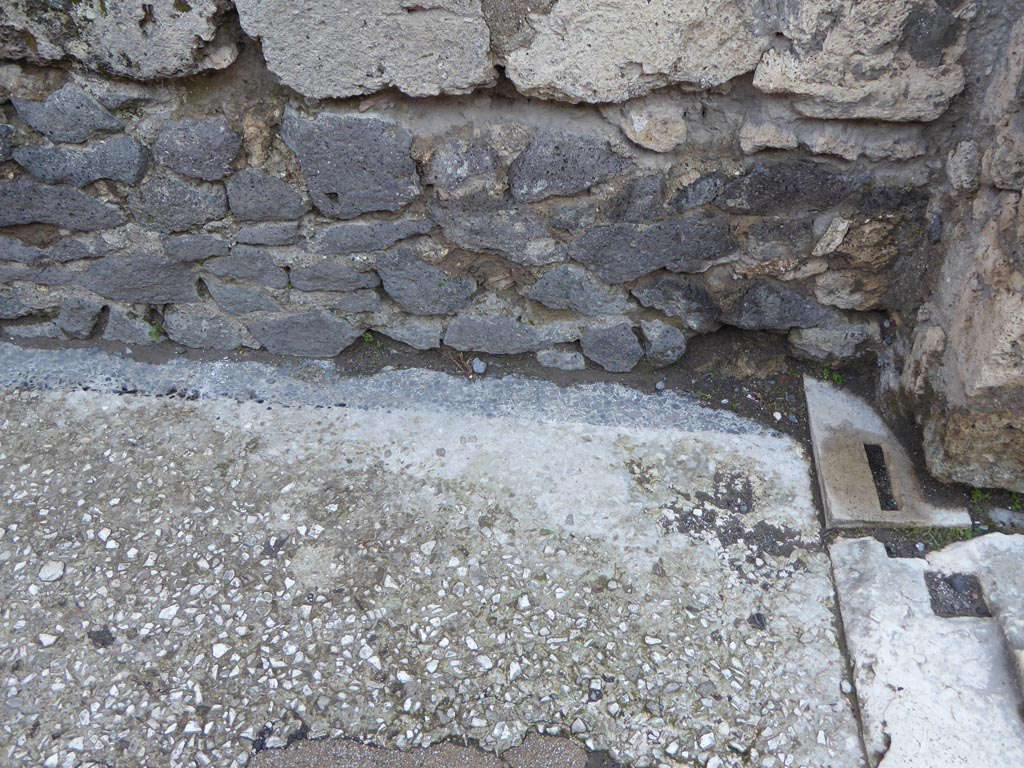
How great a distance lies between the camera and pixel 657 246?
2.36 meters

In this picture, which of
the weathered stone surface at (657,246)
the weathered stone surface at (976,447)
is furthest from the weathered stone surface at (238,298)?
the weathered stone surface at (976,447)

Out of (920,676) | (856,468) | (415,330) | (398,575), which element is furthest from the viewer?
(415,330)

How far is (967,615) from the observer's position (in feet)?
6.38

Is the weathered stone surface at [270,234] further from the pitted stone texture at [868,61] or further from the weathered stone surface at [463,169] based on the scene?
the pitted stone texture at [868,61]

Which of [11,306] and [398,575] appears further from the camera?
[11,306]

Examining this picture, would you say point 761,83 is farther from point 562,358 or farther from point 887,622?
point 887,622

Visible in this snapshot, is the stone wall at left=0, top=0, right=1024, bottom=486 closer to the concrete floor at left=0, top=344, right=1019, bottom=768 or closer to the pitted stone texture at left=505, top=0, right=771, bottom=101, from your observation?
the pitted stone texture at left=505, top=0, right=771, bottom=101

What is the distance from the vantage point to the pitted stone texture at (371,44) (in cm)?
199

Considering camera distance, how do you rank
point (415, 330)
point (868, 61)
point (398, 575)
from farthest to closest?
point (415, 330) → point (398, 575) → point (868, 61)

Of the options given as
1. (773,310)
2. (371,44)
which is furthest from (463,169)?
(773,310)

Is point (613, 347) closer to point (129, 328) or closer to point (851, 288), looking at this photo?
point (851, 288)

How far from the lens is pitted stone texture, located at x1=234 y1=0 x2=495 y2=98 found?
199 cm

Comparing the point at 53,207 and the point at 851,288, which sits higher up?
the point at 851,288

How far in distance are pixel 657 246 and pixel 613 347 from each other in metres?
0.39
